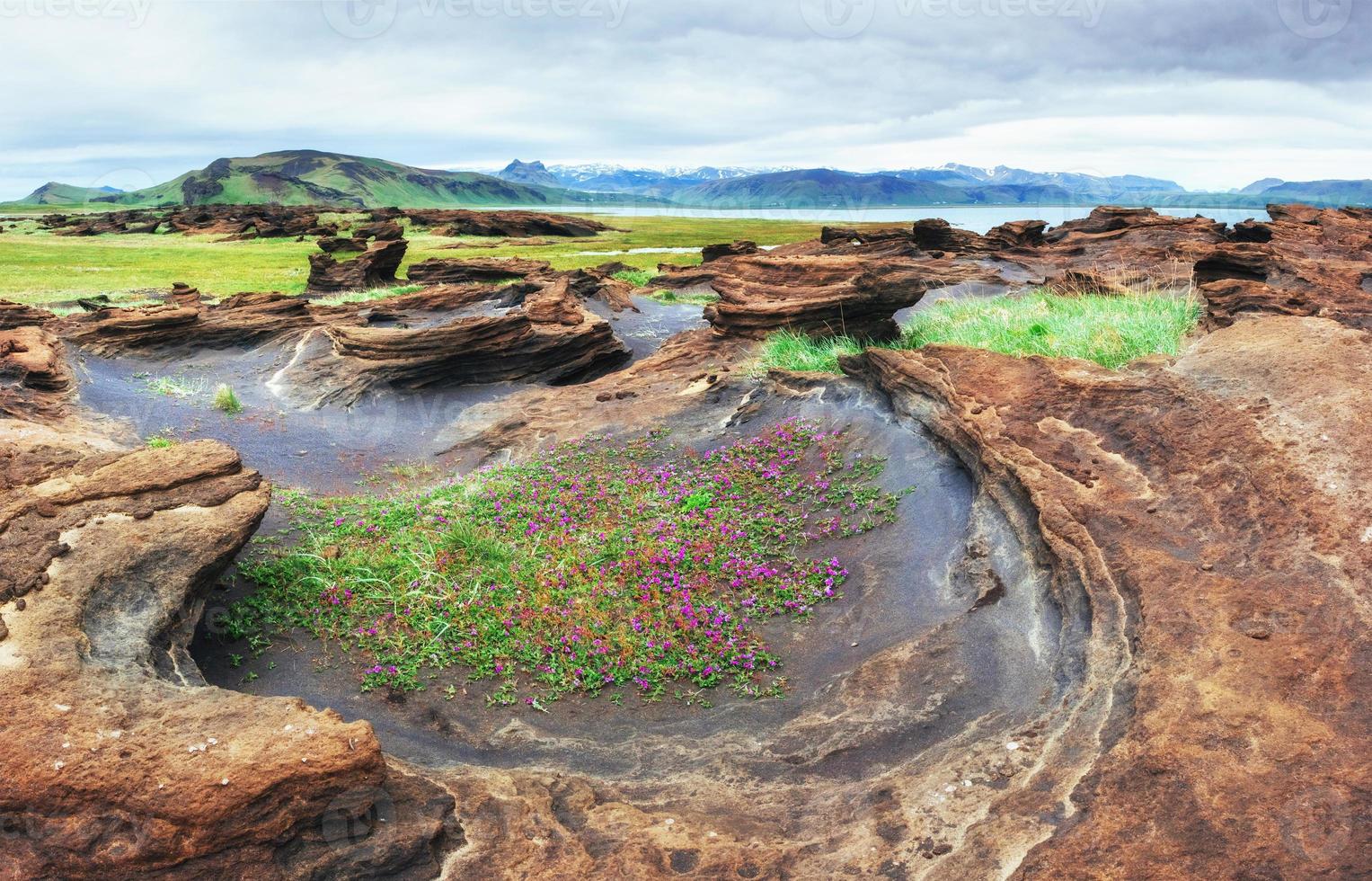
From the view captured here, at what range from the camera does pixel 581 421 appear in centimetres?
1537

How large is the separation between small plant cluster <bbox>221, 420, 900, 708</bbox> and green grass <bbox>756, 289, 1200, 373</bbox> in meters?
2.74

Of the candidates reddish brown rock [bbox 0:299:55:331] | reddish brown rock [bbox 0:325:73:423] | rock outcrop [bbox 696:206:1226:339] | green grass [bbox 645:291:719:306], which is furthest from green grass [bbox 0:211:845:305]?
reddish brown rock [bbox 0:325:73:423]

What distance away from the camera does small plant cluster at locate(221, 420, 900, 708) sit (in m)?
8.09

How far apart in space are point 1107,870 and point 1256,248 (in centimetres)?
1667

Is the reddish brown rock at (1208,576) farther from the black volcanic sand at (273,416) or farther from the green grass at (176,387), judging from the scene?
the green grass at (176,387)

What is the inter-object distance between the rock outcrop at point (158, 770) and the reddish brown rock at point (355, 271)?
91.7ft

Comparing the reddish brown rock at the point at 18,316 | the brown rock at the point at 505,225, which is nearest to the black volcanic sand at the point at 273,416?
the reddish brown rock at the point at 18,316

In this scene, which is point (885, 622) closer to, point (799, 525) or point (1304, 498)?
point (799, 525)

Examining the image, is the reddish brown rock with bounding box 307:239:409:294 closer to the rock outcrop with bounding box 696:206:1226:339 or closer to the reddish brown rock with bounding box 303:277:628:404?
the rock outcrop with bounding box 696:206:1226:339

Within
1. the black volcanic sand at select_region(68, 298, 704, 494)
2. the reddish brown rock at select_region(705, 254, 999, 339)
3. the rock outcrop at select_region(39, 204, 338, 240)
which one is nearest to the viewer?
the black volcanic sand at select_region(68, 298, 704, 494)

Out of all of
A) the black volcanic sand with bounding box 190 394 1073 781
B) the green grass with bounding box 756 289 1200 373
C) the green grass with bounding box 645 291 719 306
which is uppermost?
the green grass with bounding box 756 289 1200 373

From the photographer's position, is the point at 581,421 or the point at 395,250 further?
the point at 395,250

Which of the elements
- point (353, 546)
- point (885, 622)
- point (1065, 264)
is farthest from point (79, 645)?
point (1065, 264)

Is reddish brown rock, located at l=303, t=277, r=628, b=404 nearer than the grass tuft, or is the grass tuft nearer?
reddish brown rock, located at l=303, t=277, r=628, b=404
